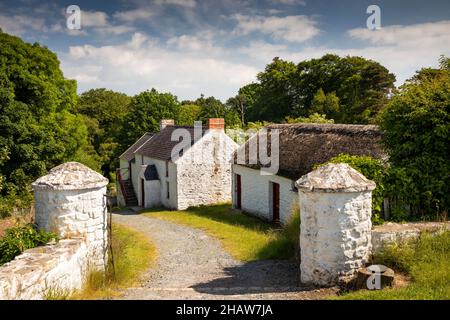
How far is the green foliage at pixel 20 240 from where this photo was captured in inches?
311

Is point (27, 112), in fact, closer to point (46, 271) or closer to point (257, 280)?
point (46, 271)

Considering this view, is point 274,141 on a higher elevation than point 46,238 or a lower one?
higher

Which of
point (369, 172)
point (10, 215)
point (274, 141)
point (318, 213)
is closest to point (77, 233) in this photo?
point (318, 213)

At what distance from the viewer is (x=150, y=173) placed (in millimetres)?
27781

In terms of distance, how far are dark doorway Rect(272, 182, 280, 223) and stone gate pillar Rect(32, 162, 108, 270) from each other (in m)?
10.7

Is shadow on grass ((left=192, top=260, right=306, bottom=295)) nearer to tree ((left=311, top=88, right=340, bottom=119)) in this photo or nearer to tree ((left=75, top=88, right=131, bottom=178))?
tree ((left=311, top=88, right=340, bottom=119))

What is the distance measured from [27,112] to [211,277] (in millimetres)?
17653

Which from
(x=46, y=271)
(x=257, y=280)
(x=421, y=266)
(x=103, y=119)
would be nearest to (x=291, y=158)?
(x=257, y=280)

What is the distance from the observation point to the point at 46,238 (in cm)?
825

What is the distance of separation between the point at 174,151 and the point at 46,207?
17.4 m

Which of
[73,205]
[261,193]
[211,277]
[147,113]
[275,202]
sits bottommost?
[211,277]

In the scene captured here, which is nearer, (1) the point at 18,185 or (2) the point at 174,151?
(1) the point at 18,185

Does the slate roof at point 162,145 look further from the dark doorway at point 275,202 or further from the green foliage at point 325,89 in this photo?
the green foliage at point 325,89
